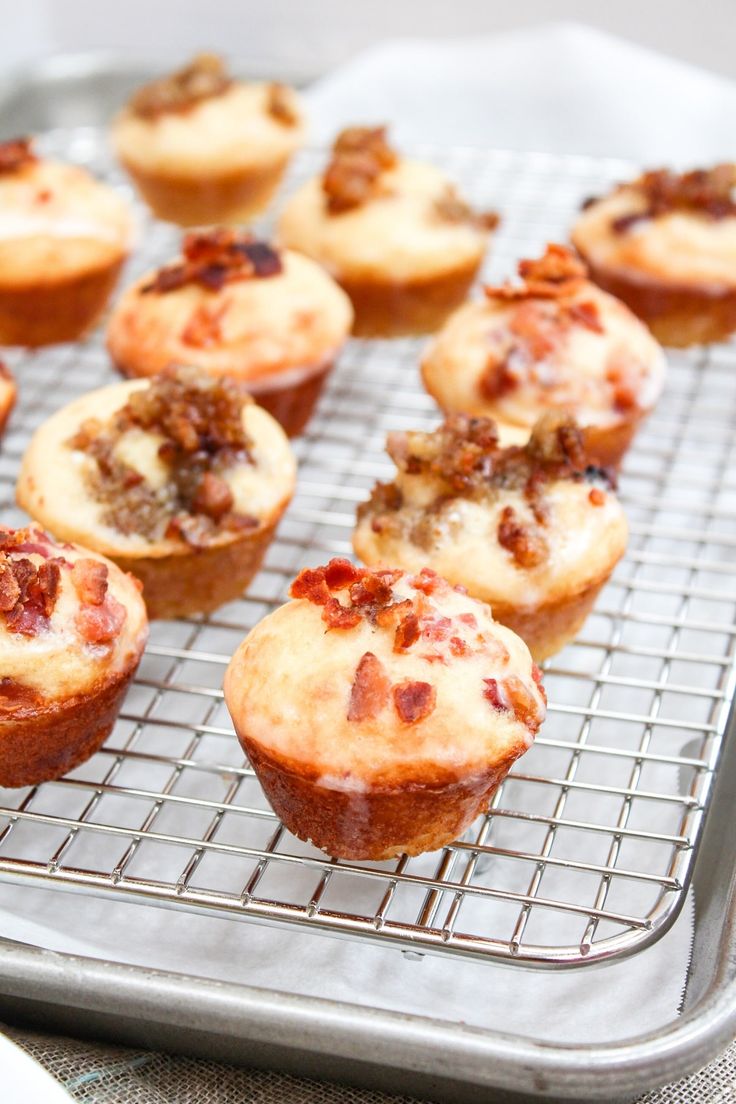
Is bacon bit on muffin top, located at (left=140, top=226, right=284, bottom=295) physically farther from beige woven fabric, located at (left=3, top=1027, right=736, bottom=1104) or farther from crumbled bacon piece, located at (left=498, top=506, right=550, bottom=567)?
beige woven fabric, located at (left=3, top=1027, right=736, bottom=1104)

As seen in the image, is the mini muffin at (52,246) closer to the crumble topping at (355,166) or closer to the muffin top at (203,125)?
the muffin top at (203,125)

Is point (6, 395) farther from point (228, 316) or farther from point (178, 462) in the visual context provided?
point (178, 462)

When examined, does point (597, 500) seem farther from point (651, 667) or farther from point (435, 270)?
point (435, 270)

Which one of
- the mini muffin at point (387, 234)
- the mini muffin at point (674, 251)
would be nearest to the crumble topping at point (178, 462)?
the mini muffin at point (387, 234)

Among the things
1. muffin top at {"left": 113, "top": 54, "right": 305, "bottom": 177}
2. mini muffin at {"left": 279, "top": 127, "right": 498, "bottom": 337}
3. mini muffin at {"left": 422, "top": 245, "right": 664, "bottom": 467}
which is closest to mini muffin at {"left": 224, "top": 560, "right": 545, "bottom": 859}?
mini muffin at {"left": 422, "top": 245, "right": 664, "bottom": 467}

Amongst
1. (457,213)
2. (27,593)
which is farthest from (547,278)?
(27,593)

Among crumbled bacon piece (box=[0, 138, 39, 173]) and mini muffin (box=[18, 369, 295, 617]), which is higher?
crumbled bacon piece (box=[0, 138, 39, 173])
